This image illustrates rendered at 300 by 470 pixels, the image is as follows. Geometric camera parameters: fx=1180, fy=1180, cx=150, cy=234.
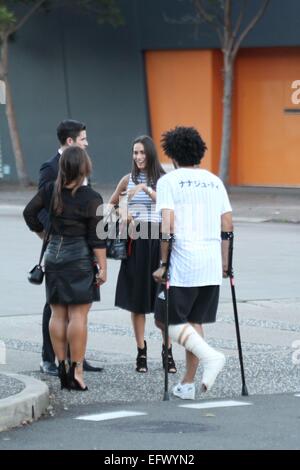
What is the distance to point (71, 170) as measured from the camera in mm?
8703

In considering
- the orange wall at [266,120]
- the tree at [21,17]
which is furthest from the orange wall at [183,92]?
the tree at [21,17]

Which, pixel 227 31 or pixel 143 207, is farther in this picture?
pixel 227 31

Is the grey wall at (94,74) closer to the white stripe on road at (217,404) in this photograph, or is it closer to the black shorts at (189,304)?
the black shorts at (189,304)

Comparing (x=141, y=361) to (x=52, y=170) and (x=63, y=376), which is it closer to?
(x=63, y=376)

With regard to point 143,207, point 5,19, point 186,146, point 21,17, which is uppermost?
point 21,17

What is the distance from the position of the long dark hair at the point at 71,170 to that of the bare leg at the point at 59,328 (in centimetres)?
77

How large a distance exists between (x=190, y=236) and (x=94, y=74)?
21548mm

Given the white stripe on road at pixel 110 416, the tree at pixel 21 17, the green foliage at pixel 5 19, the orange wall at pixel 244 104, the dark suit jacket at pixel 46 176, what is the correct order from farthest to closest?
the orange wall at pixel 244 104 < the tree at pixel 21 17 < the green foliage at pixel 5 19 < the dark suit jacket at pixel 46 176 < the white stripe on road at pixel 110 416

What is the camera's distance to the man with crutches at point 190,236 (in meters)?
8.40

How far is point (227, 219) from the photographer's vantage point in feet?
28.3

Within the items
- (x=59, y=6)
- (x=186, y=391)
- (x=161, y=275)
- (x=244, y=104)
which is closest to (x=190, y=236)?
(x=161, y=275)

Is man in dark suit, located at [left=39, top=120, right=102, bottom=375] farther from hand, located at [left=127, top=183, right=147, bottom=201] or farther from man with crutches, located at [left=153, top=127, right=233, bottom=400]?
man with crutches, located at [left=153, top=127, right=233, bottom=400]
